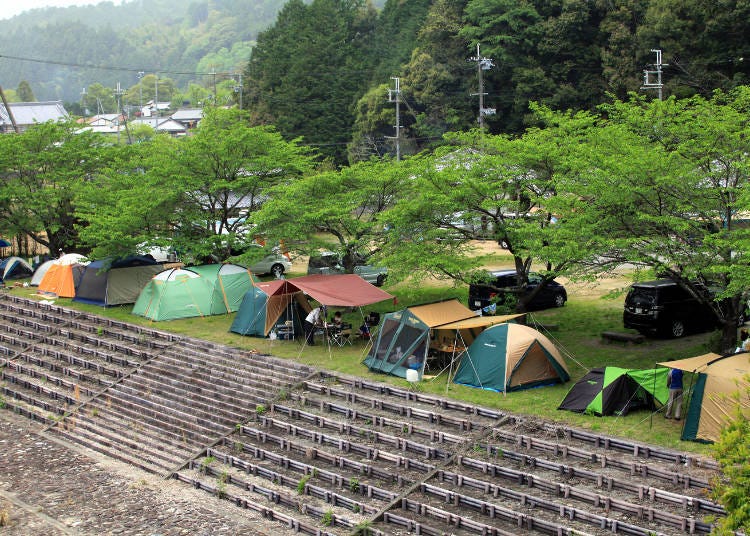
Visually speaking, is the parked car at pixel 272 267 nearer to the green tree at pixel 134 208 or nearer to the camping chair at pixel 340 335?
the green tree at pixel 134 208

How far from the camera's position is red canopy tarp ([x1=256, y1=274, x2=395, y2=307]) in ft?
61.5

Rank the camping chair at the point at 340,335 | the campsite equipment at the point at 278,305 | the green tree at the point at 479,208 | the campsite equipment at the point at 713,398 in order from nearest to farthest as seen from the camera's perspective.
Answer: the campsite equipment at the point at 713,398 → the green tree at the point at 479,208 → the camping chair at the point at 340,335 → the campsite equipment at the point at 278,305

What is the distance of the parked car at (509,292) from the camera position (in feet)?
66.4

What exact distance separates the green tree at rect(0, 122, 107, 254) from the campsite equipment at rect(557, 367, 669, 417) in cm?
2086

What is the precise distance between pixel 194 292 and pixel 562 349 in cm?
1181

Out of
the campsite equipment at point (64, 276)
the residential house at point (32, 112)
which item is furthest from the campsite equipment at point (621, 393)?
the residential house at point (32, 112)

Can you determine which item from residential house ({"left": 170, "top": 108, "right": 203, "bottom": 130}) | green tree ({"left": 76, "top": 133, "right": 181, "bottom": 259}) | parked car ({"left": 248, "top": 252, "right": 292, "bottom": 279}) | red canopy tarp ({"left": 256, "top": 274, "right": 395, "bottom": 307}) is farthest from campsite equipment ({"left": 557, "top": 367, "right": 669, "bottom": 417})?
residential house ({"left": 170, "top": 108, "right": 203, "bottom": 130})

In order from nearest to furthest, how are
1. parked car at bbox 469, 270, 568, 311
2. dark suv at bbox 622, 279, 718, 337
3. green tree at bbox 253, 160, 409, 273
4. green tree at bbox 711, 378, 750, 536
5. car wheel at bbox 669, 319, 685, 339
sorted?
green tree at bbox 711, 378, 750, 536
dark suv at bbox 622, 279, 718, 337
car wheel at bbox 669, 319, 685, 339
parked car at bbox 469, 270, 568, 311
green tree at bbox 253, 160, 409, 273

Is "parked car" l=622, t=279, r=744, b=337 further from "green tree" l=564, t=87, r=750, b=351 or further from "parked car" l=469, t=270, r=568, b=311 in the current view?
"parked car" l=469, t=270, r=568, b=311

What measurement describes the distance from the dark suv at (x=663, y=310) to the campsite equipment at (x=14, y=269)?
25.0m

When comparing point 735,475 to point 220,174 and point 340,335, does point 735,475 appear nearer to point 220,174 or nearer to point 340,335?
point 340,335

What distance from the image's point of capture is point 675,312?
18.4 m

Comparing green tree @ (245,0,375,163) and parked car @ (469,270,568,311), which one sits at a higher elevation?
green tree @ (245,0,375,163)

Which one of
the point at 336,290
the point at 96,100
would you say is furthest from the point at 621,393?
the point at 96,100
